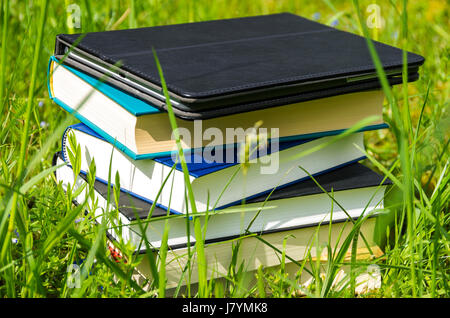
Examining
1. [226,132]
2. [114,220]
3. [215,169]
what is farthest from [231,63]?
[114,220]

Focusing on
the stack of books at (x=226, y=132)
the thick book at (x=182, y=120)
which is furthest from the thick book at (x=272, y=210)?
the thick book at (x=182, y=120)

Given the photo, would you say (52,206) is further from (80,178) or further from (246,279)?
(246,279)

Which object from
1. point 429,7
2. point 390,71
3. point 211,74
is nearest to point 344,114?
point 390,71

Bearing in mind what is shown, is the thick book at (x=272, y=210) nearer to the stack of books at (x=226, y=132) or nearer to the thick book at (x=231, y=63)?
the stack of books at (x=226, y=132)

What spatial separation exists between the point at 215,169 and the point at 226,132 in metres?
0.13

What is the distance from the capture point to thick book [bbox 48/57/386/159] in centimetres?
140

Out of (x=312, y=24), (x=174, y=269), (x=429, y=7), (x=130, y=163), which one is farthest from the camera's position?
(x=429, y=7)

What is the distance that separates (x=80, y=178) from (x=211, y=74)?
49 cm

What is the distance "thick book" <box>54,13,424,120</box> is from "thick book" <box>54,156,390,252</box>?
232 millimetres

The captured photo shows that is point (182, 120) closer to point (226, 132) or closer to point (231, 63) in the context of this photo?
point (226, 132)

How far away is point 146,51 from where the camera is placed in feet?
5.27

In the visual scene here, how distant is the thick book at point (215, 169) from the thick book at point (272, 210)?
25 mm

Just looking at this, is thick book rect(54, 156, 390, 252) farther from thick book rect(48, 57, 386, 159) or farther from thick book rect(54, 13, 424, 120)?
thick book rect(54, 13, 424, 120)

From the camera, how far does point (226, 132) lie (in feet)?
4.75
